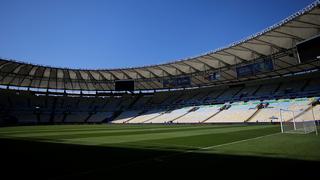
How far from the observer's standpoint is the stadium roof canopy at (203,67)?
30002 millimetres

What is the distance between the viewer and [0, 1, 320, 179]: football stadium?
721cm

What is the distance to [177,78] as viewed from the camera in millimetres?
55469

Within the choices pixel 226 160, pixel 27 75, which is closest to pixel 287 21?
pixel 226 160

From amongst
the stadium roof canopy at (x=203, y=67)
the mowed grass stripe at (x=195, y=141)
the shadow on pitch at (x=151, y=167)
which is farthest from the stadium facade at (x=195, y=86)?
the shadow on pitch at (x=151, y=167)

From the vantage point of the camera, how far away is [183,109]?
2110 inches

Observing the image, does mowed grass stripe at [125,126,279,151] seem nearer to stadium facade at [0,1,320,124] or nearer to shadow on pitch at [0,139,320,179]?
shadow on pitch at [0,139,320,179]

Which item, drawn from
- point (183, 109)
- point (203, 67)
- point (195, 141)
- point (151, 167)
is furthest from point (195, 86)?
point (151, 167)

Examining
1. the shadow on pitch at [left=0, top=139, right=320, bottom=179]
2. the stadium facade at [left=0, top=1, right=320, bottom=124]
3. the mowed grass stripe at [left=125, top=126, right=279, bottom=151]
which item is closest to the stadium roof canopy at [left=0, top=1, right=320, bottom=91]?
the stadium facade at [left=0, top=1, right=320, bottom=124]

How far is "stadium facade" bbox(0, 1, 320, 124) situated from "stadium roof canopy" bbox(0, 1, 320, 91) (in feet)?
0.33

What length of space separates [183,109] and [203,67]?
11009 millimetres

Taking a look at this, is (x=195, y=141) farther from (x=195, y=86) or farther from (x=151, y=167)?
(x=195, y=86)

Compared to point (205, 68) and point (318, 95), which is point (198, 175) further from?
point (205, 68)

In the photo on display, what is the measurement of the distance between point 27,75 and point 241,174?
5563cm

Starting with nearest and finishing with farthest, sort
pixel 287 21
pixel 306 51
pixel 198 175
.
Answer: pixel 198 175 < pixel 306 51 < pixel 287 21
